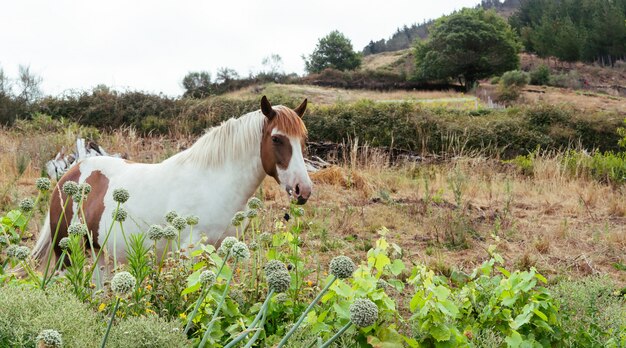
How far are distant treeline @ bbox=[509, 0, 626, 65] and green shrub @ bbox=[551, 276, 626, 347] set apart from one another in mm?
63190

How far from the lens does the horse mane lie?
12.2 feet

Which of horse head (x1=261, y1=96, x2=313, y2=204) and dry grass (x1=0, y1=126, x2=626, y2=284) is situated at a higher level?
horse head (x1=261, y1=96, x2=313, y2=204)

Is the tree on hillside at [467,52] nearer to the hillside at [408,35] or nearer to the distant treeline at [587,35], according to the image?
the distant treeline at [587,35]

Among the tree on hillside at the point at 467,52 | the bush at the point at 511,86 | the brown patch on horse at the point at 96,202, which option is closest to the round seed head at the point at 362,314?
the brown patch on horse at the point at 96,202

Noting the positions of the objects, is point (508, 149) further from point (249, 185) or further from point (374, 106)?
point (249, 185)

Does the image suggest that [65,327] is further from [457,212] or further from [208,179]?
[457,212]

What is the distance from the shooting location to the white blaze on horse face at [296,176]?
11.7ft

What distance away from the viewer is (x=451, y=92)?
39.9 metres

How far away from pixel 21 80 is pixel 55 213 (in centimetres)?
2498

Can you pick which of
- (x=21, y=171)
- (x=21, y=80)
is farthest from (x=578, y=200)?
(x=21, y=80)

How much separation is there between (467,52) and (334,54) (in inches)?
680

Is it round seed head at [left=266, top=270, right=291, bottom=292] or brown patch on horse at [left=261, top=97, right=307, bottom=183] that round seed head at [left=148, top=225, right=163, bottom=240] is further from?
brown patch on horse at [left=261, top=97, right=307, bottom=183]

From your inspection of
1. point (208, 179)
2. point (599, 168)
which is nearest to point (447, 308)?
point (208, 179)

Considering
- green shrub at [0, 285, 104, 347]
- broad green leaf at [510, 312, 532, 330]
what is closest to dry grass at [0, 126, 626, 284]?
broad green leaf at [510, 312, 532, 330]
